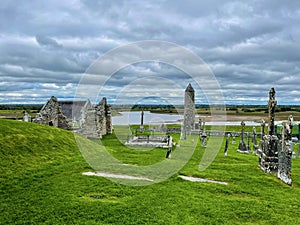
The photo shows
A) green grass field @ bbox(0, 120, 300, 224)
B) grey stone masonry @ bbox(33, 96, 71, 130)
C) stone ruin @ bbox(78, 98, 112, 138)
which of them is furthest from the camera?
stone ruin @ bbox(78, 98, 112, 138)

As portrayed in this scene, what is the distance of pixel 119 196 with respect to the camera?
389 inches

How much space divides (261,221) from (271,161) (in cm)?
722

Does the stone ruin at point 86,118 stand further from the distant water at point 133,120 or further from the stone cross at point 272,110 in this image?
the stone cross at point 272,110

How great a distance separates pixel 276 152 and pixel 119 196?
925 cm

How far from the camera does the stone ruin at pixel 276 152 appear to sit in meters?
13.4

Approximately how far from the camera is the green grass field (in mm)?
8234

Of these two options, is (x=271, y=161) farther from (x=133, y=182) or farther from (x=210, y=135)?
(x=210, y=135)

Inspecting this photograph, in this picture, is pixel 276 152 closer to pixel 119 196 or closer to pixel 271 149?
pixel 271 149

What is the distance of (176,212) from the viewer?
8.67m

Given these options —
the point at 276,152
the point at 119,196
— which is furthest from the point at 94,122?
the point at 119,196

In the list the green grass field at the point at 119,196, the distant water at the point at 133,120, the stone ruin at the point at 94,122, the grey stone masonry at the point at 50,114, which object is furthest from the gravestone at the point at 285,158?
the distant water at the point at 133,120

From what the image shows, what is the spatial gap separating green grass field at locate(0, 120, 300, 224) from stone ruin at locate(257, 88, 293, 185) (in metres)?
0.53

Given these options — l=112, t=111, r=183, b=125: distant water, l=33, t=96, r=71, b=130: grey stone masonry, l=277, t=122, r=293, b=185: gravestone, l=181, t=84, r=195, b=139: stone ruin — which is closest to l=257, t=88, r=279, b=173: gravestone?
l=277, t=122, r=293, b=185: gravestone

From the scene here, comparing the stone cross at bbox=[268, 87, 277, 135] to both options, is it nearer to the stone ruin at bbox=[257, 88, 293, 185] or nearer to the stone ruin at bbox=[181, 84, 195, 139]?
the stone ruin at bbox=[257, 88, 293, 185]
